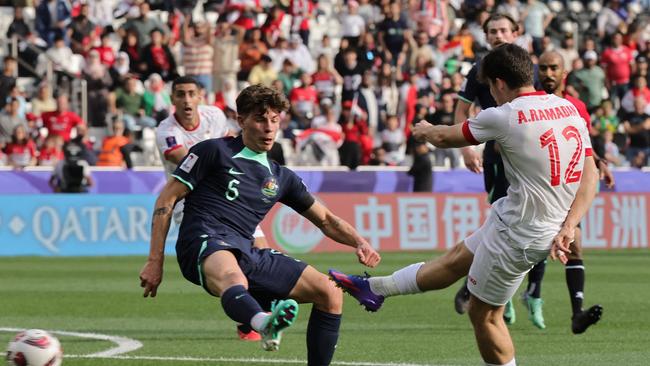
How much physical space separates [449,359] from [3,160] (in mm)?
15685

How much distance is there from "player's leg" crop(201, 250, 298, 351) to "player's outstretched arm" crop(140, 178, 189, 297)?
0.27 m

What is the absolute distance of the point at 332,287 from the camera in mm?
8250

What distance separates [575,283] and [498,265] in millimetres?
4052

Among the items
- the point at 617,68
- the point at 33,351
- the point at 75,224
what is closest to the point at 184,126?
the point at 33,351

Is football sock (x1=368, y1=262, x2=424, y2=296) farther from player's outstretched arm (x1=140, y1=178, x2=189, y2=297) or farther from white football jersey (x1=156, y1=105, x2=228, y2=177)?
white football jersey (x1=156, y1=105, x2=228, y2=177)

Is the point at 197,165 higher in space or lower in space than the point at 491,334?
higher

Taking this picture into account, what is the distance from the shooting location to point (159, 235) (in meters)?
8.09

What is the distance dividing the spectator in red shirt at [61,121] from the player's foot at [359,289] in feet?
56.3

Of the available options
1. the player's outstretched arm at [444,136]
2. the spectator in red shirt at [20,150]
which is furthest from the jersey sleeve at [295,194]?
the spectator in red shirt at [20,150]

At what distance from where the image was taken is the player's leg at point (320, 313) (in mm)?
8133

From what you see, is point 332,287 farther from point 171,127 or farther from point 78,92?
point 78,92

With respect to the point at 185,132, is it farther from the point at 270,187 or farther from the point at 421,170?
the point at 421,170

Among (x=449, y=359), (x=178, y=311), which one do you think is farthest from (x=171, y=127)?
(x=449, y=359)

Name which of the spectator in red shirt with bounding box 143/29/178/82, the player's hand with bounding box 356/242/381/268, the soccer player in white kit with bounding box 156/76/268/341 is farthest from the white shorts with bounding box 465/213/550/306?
the spectator in red shirt with bounding box 143/29/178/82
